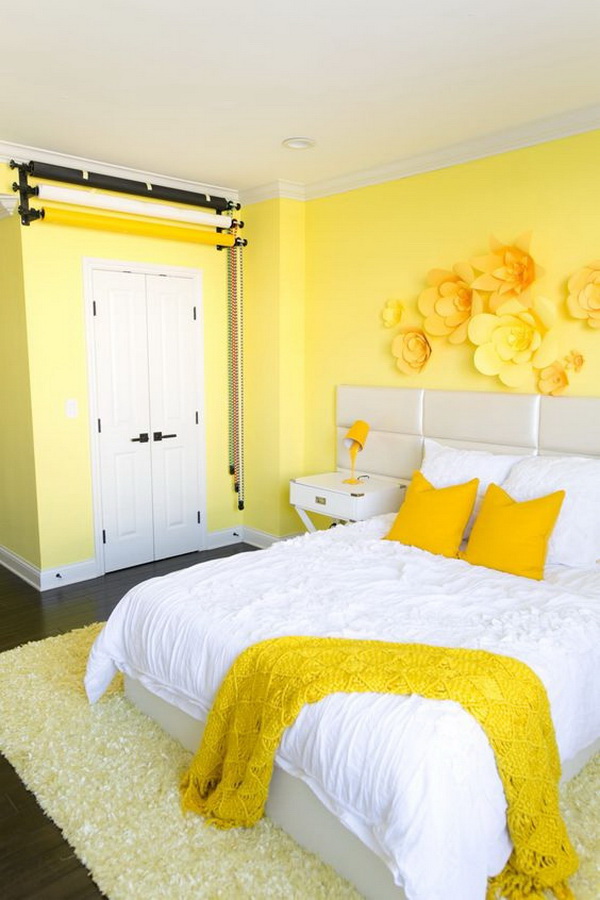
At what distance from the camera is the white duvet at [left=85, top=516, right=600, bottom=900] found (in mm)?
1693

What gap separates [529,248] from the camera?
3531 millimetres

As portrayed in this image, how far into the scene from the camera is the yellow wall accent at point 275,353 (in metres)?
4.80

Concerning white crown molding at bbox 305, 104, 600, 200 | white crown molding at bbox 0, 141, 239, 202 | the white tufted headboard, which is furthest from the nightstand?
white crown molding at bbox 0, 141, 239, 202

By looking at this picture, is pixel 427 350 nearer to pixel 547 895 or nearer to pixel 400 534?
pixel 400 534

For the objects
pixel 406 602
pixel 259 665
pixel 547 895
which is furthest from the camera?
pixel 406 602

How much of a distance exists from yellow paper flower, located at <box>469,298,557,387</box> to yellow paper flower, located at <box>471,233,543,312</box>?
0.19 feet

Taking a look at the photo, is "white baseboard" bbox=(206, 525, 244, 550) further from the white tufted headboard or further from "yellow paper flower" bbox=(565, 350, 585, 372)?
"yellow paper flower" bbox=(565, 350, 585, 372)

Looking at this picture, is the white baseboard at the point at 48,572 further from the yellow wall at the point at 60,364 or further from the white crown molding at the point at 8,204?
the white crown molding at the point at 8,204

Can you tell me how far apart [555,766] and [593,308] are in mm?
2186

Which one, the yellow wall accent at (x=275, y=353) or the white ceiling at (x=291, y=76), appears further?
the yellow wall accent at (x=275, y=353)

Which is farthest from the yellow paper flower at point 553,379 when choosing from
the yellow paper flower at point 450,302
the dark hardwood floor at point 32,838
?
the dark hardwood floor at point 32,838

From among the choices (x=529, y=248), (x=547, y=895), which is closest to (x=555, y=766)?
(x=547, y=895)

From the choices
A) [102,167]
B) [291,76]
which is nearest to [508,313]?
[291,76]

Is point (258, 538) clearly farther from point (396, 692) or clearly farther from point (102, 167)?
point (396, 692)
